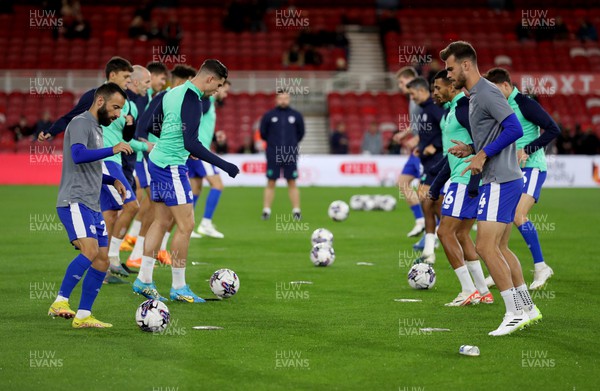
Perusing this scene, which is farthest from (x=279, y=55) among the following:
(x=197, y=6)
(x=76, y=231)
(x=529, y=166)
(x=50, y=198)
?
(x=76, y=231)

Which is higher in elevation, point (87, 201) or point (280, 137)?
point (280, 137)

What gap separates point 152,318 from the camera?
805 centimetres

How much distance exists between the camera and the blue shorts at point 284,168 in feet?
62.4

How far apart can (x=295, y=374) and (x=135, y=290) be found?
3.57m

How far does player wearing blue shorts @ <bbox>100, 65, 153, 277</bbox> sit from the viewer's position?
1081 centimetres

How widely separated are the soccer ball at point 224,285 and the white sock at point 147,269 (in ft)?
2.10

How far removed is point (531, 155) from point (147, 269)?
4.56 meters

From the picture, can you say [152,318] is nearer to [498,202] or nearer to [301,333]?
[301,333]

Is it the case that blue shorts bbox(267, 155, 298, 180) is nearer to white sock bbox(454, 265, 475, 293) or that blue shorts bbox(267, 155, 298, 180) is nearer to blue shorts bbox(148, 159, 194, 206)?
blue shorts bbox(148, 159, 194, 206)

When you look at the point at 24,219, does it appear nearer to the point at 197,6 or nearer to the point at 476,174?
the point at 476,174

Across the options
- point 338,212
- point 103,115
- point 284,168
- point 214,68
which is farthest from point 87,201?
point 284,168

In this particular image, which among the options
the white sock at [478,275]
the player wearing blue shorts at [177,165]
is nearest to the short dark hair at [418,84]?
the white sock at [478,275]

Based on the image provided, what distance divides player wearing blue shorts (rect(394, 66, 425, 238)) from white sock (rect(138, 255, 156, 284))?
17.0 feet

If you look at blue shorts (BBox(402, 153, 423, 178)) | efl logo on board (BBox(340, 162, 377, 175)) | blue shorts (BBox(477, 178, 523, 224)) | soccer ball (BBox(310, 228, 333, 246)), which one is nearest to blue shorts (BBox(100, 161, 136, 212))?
soccer ball (BBox(310, 228, 333, 246))
